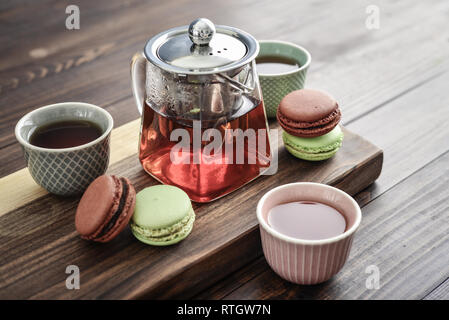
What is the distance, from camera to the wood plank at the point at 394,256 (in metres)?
0.70

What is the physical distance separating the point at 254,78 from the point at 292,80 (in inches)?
6.2

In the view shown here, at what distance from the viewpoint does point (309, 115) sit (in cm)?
81

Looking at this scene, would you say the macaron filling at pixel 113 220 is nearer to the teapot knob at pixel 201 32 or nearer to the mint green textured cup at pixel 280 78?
the teapot knob at pixel 201 32

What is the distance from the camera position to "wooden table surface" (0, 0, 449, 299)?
73 cm

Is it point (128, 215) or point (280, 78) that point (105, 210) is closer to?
point (128, 215)

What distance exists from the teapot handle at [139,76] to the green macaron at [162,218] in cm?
19

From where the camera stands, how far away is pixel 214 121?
75cm

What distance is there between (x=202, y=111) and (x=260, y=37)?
0.58m

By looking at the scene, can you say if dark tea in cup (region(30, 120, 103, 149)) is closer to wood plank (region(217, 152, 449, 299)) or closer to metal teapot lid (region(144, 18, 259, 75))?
metal teapot lid (region(144, 18, 259, 75))

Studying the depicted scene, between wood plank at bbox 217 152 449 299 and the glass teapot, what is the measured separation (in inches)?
5.6

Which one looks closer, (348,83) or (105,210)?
(105,210)

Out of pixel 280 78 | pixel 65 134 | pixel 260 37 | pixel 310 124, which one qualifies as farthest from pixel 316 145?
pixel 260 37

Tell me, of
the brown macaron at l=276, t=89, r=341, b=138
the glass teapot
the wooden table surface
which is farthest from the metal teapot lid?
the wooden table surface
